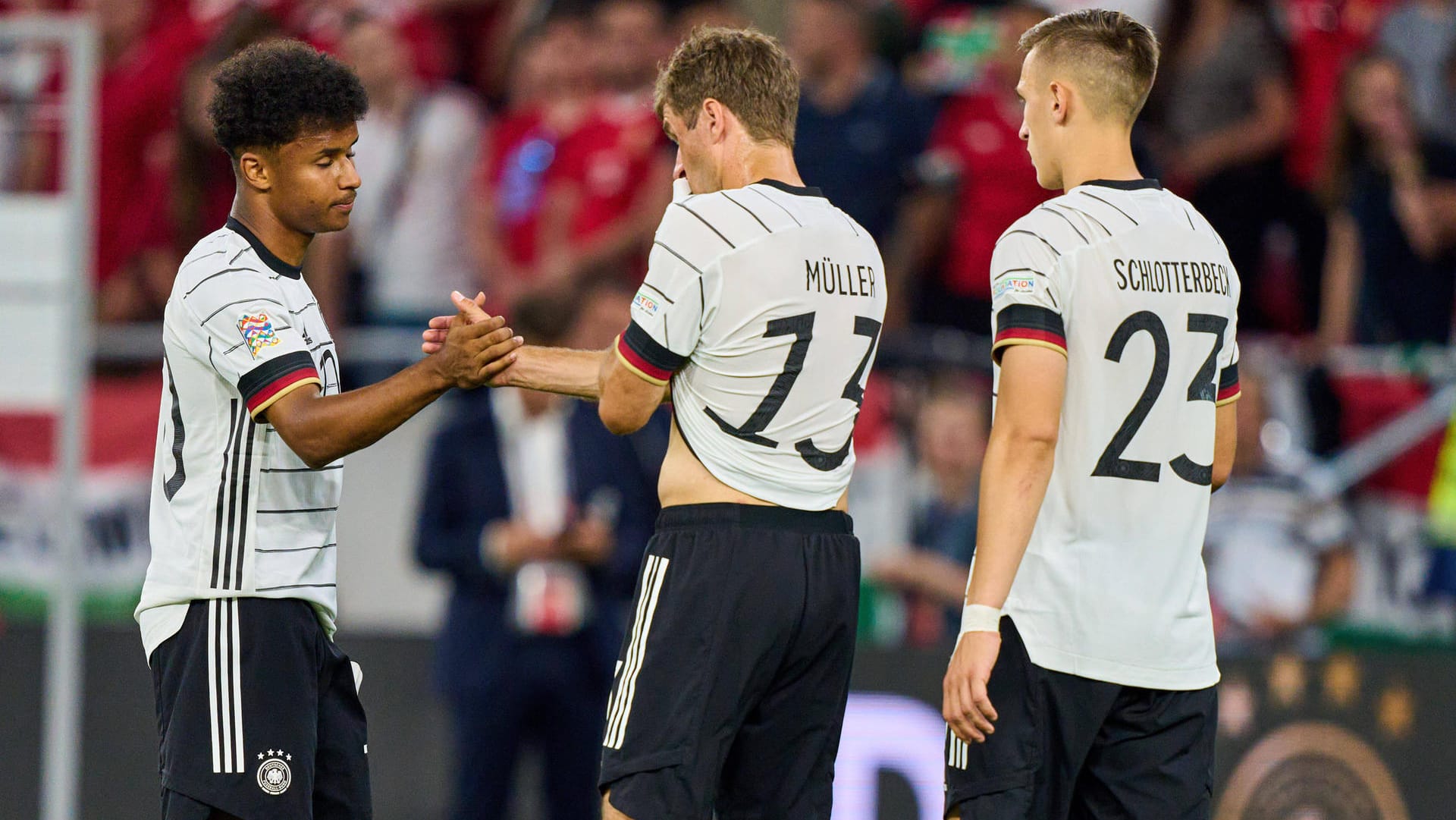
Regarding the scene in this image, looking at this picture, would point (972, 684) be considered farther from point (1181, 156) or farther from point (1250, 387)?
point (1181, 156)

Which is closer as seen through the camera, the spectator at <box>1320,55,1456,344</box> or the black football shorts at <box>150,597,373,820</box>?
the black football shorts at <box>150,597,373,820</box>

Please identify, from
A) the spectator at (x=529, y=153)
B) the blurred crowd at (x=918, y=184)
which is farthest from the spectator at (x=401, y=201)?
the spectator at (x=529, y=153)

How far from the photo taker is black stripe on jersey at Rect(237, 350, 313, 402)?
3.69m

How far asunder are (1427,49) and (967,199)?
2.51m

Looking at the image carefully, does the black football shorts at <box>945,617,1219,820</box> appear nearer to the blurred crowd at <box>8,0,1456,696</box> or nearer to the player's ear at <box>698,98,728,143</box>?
the player's ear at <box>698,98,728,143</box>

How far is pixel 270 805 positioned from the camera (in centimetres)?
372

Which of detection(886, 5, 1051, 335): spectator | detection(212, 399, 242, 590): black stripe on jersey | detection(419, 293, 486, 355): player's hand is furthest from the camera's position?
detection(886, 5, 1051, 335): spectator

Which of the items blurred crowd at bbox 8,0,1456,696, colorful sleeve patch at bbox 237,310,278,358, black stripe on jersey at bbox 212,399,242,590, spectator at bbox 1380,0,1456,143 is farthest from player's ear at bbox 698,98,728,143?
spectator at bbox 1380,0,1456,143

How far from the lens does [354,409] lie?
3646mm

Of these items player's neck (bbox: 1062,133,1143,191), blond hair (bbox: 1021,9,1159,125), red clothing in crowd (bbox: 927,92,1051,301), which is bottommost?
player's neck (bbox: 1062,133,1143,191)

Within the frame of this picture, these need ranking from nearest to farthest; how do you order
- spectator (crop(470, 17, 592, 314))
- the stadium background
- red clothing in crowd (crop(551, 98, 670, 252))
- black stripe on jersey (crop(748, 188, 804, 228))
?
black stripe on jersey (crop(748, 188, 804, 228)) → the stadium background → red clothing in crowd (crop(551, 98, 670, 252)) → spectator (crop(470, 17, 592, 314))

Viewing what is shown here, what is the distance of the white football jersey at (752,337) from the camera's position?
379 centimetres

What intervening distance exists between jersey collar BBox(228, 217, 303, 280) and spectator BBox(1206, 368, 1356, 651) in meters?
4.80

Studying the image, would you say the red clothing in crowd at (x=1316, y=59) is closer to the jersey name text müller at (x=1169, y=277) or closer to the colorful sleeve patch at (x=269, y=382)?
the jersey name text müller at (x=1169, y=277)
